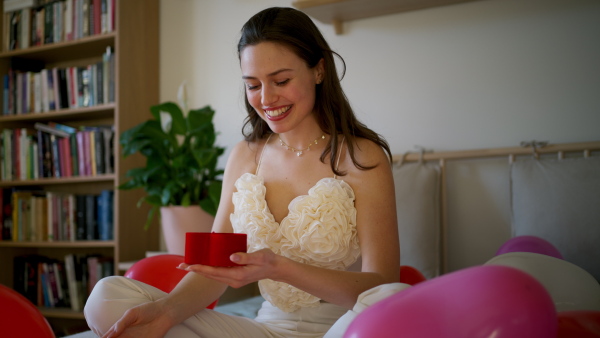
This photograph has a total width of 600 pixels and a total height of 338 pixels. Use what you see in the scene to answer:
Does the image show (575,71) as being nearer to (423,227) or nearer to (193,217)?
(423,227)

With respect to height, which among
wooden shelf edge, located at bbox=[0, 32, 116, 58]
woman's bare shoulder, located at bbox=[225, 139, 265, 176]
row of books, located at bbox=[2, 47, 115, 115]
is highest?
wooden shelf edge, located at bbox=[0, 32, 116, 58]

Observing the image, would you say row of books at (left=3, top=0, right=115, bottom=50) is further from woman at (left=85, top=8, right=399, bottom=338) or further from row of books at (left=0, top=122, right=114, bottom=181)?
woman at (left=85, top=8, right=399, bottom=338)

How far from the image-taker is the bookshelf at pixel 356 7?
2.09 metres

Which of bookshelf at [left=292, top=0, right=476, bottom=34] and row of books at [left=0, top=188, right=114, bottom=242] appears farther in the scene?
row of books at [left=0, top=188, right=114, bottom=242]

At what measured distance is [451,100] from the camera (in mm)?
2115

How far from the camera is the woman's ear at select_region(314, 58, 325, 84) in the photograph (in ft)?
4.39

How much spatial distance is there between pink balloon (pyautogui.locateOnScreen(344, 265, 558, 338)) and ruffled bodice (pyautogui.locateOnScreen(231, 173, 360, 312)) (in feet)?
1.71

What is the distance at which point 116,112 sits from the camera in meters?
2.60

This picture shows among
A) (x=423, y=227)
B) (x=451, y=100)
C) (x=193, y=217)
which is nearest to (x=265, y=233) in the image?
(x=423, y=227)

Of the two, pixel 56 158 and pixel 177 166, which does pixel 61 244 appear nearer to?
pixel 56 158

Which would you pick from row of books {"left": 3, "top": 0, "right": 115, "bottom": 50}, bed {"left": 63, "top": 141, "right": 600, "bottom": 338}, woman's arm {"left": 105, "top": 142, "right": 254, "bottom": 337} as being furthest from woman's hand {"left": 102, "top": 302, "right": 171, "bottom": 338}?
row of books {"left": 3, "top": 0, "right": 115, "bottom": 50}

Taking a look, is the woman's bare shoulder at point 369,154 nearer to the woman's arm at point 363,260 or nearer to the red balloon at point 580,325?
the woman's arm at point 363,260

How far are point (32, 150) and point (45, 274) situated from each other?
668 mm

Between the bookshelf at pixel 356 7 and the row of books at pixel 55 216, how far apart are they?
54.7 inches
